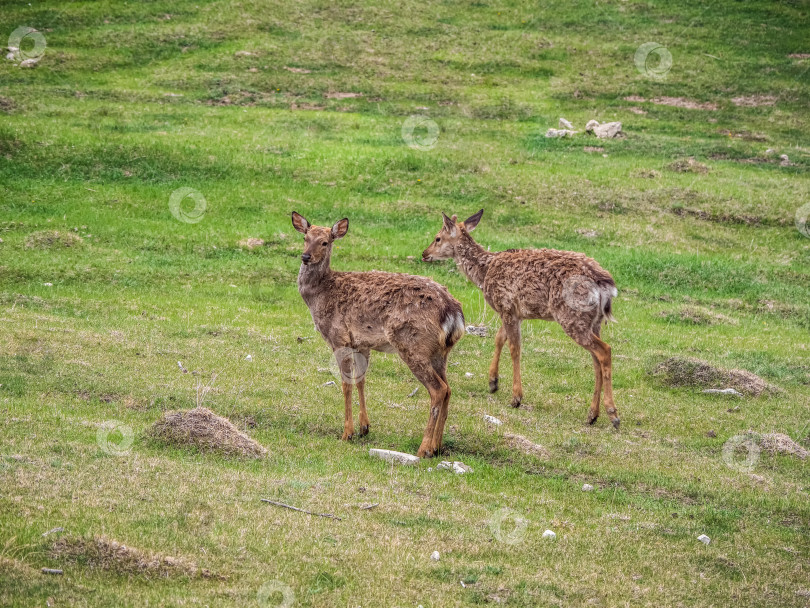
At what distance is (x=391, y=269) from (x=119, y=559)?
16.2 meters

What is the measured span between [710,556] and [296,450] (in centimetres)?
548

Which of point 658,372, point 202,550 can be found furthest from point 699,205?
point 202,550

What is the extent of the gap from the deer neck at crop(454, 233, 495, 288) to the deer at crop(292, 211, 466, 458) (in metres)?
4.09

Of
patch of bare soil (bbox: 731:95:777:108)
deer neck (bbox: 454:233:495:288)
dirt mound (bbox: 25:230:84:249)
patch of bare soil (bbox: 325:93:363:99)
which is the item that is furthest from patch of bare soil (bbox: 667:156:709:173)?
dirt mound (bbox: 25:230:84:249)

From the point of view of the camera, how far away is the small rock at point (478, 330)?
20969mm

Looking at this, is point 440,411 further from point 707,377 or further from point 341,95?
point 341,95

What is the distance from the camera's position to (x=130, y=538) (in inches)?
340

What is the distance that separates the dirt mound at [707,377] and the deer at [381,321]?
6374mm

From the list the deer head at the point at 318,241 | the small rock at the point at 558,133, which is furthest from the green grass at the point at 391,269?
the deer head at the point at 318,241

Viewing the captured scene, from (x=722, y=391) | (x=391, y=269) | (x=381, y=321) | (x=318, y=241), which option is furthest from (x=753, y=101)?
(x=381, y=321)

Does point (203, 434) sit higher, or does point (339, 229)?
point (339, 229)

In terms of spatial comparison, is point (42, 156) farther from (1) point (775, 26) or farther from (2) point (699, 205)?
(1) point (775, 26)

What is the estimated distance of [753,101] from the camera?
41.4m

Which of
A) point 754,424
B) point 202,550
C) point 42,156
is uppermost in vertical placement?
point 42,156
